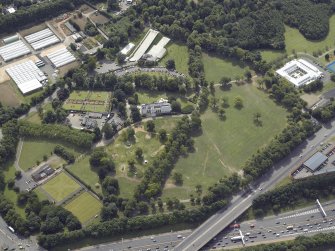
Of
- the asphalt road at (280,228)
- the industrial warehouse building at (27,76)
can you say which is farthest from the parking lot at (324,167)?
the industrial warehouse building at (27,76)

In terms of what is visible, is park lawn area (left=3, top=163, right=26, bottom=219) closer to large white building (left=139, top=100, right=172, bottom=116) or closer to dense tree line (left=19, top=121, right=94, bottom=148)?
dense tree line (left=19, top=121, right=94, bottom=148)

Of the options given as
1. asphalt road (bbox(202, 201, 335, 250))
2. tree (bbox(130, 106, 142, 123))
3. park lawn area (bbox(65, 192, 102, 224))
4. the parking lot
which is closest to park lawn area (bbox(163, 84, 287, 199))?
the parking lot

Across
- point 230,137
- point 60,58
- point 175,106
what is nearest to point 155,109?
point 175,106

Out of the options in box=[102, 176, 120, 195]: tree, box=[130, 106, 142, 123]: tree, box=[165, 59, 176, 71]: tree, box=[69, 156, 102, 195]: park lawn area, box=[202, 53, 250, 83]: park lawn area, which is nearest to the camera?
box=[102, 176, 120, 195]: tree

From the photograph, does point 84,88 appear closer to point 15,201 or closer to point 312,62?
point 15,201

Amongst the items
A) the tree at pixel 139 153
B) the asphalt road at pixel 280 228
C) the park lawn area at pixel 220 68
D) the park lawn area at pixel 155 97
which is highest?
the park lawn area at pixel 220 68

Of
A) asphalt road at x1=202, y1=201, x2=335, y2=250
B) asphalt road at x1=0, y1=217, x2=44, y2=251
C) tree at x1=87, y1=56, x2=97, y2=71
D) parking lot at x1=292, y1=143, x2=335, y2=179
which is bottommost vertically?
asphalt road at x1=202, y1=201, x2=335, y2=250

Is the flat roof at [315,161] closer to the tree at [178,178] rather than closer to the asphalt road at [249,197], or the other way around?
the asphalt road at [249,197]
